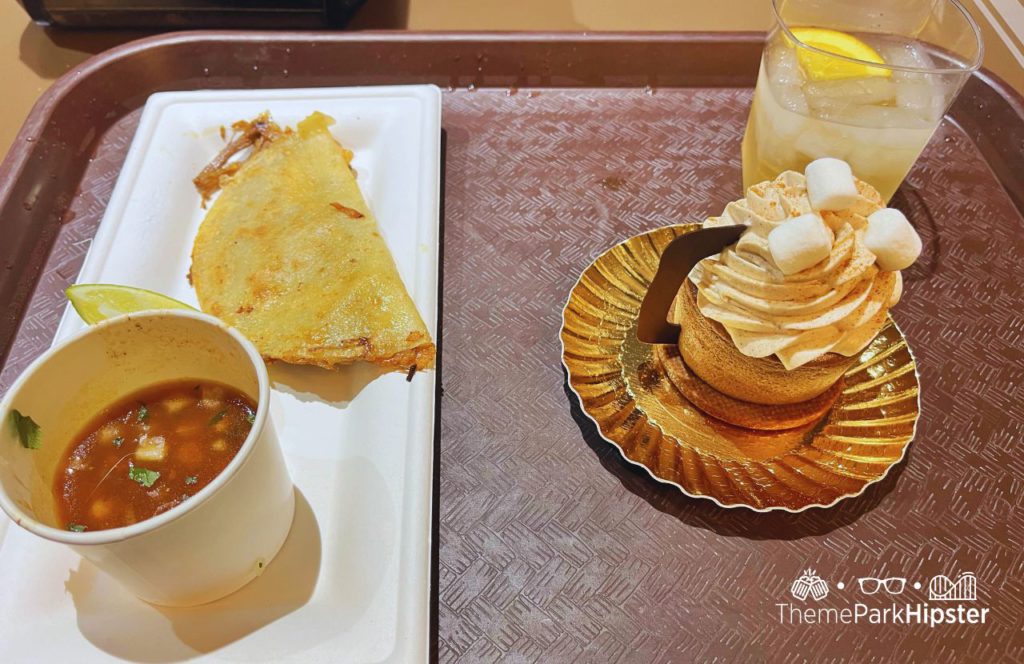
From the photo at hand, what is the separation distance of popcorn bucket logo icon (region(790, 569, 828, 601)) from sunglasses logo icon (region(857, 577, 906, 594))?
0.06 m

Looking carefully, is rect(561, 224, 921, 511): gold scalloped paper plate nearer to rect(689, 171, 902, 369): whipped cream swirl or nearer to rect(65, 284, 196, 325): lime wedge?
rect(689, 171, 902, 369): whipped cream swirl

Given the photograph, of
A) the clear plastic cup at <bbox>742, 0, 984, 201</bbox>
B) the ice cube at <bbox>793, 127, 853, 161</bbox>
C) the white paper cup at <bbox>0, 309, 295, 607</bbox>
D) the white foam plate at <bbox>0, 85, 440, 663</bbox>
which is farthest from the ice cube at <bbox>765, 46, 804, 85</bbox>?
the white paper cup at <bbox>0, 309, 295, 607</bbox>

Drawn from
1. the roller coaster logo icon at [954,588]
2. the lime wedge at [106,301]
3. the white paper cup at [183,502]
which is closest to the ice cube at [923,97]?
A: the roller coaster logo icon at [954,588]

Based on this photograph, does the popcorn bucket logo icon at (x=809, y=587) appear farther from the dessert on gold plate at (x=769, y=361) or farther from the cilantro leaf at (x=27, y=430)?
the cilantro leaf at (x=27, y=430)

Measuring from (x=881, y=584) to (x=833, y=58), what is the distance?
958mm

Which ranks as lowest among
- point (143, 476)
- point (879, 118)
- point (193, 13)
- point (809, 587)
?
point (809, 587)

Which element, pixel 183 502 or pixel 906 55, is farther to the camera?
pixel 906 55

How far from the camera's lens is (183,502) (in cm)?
85

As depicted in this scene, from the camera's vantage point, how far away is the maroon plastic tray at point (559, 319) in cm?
108

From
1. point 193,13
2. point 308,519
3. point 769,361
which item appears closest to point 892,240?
point 769,361

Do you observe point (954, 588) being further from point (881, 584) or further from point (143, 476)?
point (143, 476)

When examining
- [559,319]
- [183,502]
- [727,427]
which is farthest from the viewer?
[559,319]

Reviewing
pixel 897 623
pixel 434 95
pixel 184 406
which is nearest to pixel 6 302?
pixel 184 406

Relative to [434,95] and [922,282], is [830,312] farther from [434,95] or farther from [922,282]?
[434,95]
